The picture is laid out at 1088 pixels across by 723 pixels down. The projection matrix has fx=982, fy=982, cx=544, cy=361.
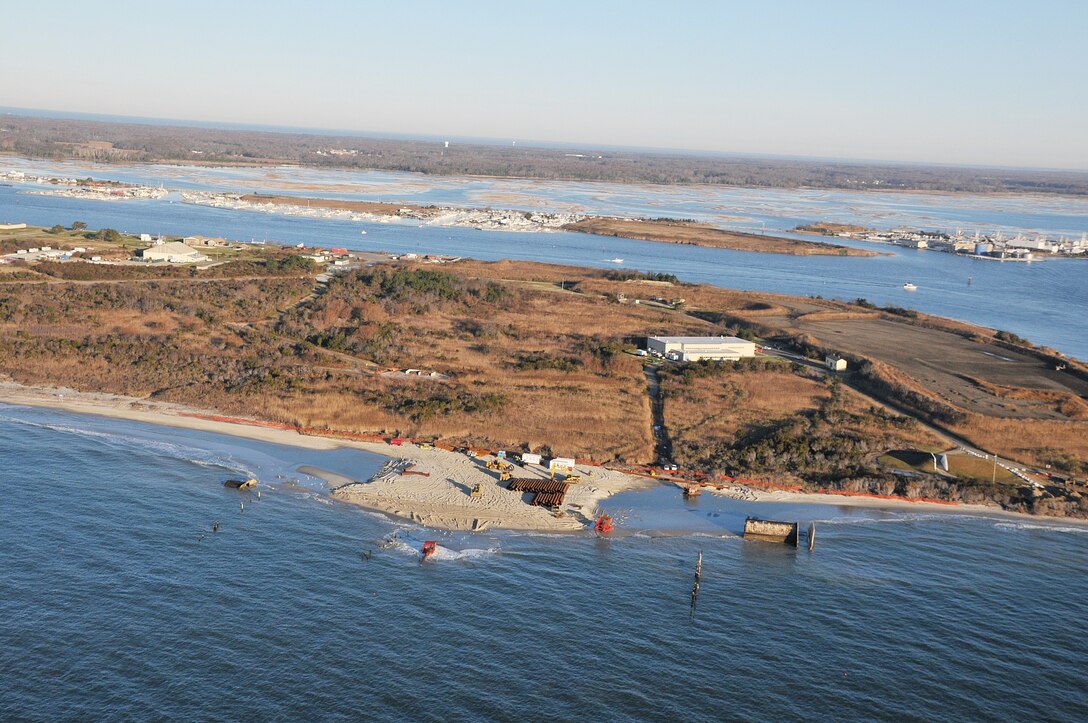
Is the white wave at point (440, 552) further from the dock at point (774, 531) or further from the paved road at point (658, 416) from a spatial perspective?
the paved road at point (658, 416)

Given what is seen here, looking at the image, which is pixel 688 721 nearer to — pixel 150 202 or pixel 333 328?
pixel 333 328

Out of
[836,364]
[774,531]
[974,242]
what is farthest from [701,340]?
[974,242]

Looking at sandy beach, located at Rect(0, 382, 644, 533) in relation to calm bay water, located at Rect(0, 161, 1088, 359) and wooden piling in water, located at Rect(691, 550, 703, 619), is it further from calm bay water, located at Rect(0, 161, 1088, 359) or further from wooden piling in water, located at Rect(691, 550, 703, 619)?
calm bay water, located at Rect(0, 161, 1088, 359)

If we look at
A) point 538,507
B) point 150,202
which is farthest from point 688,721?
point 150,202

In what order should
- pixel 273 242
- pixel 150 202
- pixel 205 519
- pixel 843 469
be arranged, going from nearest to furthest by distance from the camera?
pixel 205 519 < pixel 843 469 < pixel 273 242 < pixel 150 202

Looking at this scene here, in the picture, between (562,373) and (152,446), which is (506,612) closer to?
(152,446)

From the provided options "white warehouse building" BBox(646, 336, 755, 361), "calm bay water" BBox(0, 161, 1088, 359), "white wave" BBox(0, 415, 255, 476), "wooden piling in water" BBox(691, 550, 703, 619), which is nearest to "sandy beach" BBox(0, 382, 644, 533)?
"white wave" BBox(0, 415, 255, 476)

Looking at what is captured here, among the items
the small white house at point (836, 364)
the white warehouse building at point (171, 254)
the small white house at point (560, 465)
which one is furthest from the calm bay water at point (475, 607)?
the white warehouse building at point (171, 254)
